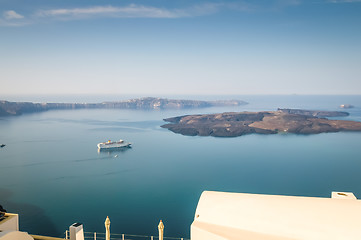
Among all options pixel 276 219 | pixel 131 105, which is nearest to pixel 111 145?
pixel 276 219

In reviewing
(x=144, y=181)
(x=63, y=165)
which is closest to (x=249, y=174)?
(x=144, y=181)

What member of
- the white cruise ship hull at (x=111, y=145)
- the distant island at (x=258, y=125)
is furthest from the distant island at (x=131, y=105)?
the white cruise ship hull at (x=111, y=145)

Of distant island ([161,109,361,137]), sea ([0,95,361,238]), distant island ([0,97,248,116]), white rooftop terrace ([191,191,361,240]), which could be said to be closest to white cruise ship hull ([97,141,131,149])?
sea ([0,95,361,238])

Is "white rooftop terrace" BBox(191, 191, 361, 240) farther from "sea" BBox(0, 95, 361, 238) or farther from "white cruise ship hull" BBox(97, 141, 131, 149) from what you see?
"white cruise ship hull" BBox(97, 141, 131, 149)

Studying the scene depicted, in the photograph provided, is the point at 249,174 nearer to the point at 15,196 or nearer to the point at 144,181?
the point at 144,181

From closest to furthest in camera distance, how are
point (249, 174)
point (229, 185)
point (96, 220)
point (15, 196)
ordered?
point (96, 220), point (15, 196), point (229, 185), point (249, 174)

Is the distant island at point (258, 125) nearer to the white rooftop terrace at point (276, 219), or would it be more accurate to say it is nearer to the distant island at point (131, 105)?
→ the white rooftop terrace at point (276, 219)

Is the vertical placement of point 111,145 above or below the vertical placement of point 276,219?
below

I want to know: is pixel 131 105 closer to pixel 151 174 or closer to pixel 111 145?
pixel 111 145
